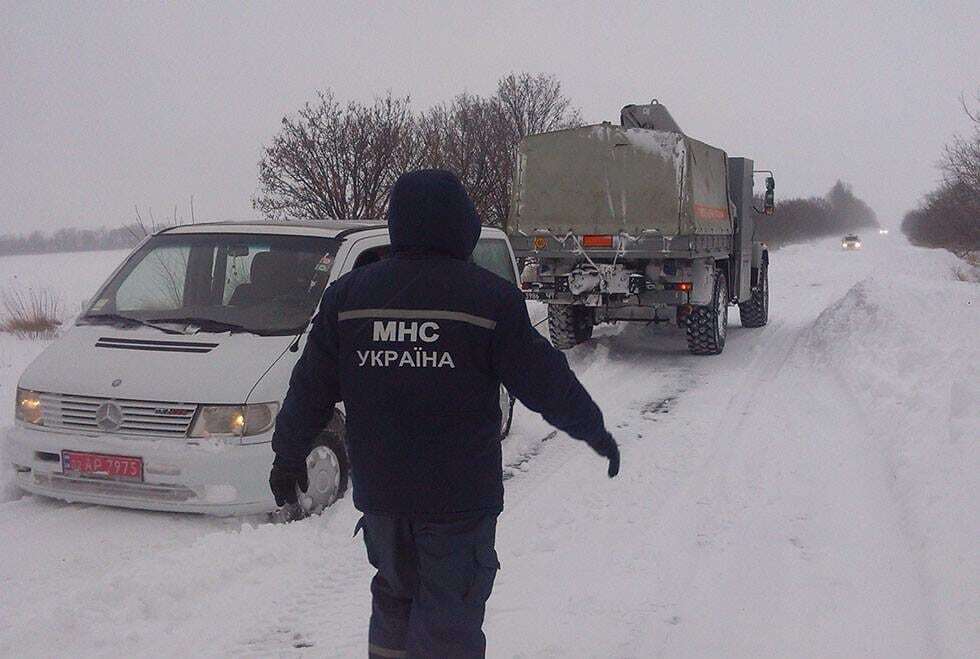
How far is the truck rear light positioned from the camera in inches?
414

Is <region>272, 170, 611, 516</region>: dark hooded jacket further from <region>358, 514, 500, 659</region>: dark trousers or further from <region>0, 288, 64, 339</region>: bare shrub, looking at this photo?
<region>0, 288, 64, 339</region>: bare shrub

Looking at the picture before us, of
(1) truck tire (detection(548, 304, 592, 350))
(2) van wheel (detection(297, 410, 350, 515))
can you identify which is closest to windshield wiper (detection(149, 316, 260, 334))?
(2) van wheel (detection(297, 410, 350, 515))

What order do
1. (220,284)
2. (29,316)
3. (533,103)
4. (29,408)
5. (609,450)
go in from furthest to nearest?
1. (533,103)
2. (29,316)
3. (220,284)
4. (29,408)
5. (609,450)

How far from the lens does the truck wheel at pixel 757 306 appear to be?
1443 centimetres

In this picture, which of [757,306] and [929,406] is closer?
[929,406]

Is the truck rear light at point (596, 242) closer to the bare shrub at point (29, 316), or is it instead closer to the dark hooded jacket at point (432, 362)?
the dark hooded jacket at point (432, 362)

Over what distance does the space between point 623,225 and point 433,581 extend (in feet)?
27.6

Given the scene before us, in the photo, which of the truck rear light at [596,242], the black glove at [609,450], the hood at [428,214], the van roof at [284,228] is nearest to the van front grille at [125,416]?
the van roof at [284,228]

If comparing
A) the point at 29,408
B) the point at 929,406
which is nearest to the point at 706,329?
the point at 929,406

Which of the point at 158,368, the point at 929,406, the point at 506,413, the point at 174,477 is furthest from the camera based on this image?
the point at 929,406

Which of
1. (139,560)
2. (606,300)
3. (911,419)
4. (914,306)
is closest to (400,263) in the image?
(139,560)

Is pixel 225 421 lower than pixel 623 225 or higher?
lower

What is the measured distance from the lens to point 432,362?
2500 mm

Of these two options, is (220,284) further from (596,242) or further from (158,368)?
(596,242)
